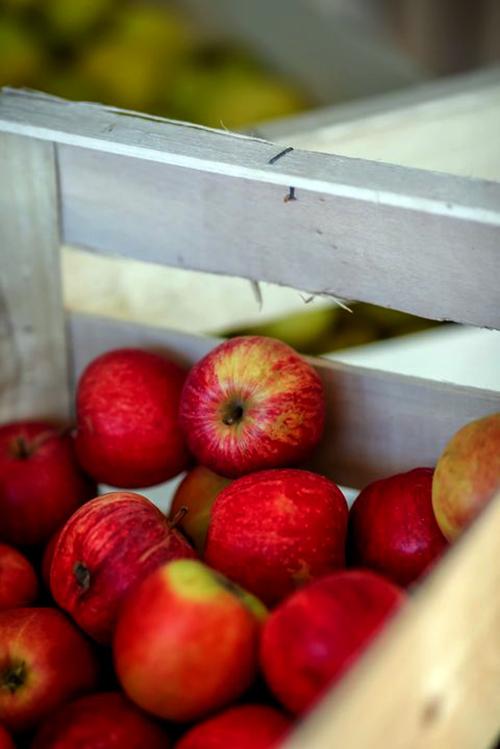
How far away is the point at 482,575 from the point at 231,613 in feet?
0.45

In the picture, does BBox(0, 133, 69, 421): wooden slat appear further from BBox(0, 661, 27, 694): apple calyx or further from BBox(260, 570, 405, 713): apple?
BBox(260, 570, 405, 713): apple

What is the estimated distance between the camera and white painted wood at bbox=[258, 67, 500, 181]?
3.58ft

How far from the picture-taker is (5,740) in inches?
24.3

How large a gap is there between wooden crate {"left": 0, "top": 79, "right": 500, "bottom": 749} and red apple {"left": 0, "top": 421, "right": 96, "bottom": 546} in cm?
9

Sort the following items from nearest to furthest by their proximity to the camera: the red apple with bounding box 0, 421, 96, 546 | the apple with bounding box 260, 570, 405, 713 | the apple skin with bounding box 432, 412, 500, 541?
the apple with bounding box 260, 570, 405, 713
the apple skin with bounding box 432, 412, 500, 541
the red apple with bounding box 0, 421, 96, 546

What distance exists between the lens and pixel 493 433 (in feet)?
2.17

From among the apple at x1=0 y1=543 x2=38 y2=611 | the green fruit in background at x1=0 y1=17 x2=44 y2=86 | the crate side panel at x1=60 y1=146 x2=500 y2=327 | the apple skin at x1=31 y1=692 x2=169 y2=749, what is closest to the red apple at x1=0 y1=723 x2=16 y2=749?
the apple skin at x1=31 y1=692 x2=169 y2=749

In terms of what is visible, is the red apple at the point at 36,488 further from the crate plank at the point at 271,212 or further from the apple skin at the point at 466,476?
the apple skin at the point at 466,476

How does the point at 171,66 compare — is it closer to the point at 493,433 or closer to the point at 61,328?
the point at 61,328

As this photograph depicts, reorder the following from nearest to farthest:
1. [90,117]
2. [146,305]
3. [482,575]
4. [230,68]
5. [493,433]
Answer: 1. [482,575]
2. [493,433]
3. [90,117]
4. [146,305]
5. [230,68]

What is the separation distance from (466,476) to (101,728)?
26 centimetres

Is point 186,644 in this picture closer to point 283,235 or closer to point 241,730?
point 241,730

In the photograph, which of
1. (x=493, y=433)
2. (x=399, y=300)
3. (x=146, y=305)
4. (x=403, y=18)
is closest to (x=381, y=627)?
(x=493, y=433)

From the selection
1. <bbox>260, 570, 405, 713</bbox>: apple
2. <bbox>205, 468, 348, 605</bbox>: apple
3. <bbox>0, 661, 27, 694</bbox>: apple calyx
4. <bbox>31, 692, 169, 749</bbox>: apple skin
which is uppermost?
<bbox>260, 570, 405, 713</bbox>: apple
